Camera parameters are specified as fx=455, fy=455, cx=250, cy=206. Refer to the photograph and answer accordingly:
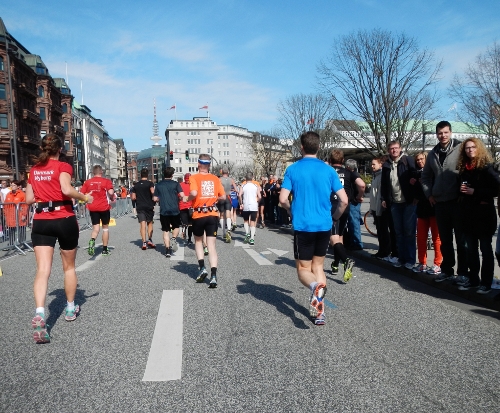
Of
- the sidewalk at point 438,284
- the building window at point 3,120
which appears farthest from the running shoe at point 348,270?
the building window at point 3,120

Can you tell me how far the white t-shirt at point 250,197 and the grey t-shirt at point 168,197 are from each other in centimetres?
271

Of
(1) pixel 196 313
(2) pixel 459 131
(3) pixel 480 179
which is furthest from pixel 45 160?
(2) pixel 459 131

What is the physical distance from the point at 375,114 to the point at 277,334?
735 inches

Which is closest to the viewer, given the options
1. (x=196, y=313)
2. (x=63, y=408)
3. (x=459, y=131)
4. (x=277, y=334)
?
(x=63, y=408)

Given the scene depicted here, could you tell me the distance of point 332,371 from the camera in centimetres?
344

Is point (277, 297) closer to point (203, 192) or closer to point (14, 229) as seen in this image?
point (203, 192)

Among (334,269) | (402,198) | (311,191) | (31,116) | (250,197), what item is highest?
(31,116)

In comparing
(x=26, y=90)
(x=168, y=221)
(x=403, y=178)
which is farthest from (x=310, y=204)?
(x=26, y=90)

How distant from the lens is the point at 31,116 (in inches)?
2267

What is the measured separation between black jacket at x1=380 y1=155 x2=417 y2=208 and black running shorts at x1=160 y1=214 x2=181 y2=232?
192 inches

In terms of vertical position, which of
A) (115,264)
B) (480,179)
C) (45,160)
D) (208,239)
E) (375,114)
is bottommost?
(115,264)

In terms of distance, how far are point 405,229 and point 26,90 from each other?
59.1 m

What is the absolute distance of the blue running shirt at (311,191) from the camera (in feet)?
15.7

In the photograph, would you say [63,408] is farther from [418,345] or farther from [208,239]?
[208,239]
